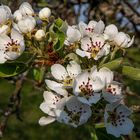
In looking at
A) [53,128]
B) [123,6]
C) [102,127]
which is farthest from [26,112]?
[102,127]

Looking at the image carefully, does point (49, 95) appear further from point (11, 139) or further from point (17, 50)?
point (11, 139)

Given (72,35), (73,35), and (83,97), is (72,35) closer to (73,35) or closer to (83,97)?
(73,35)

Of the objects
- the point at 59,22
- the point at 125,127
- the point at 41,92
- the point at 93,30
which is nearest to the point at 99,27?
the point at 93,30

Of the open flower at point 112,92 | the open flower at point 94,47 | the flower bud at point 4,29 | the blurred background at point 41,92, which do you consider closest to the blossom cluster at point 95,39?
the open flower at point 94,47

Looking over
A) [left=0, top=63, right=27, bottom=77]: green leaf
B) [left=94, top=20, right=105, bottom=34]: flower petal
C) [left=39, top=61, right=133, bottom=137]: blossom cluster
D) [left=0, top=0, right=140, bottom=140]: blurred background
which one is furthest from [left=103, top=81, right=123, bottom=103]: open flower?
[left=0, top=0, right=140, bottom=140]: blurred background

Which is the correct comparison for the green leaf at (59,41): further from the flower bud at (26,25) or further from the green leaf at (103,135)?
the green leaf at (103,135)

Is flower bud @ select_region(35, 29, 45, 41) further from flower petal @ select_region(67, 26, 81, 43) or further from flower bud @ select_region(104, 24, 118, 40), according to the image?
flower bud @ select_region(104, 24, 118, 40)
